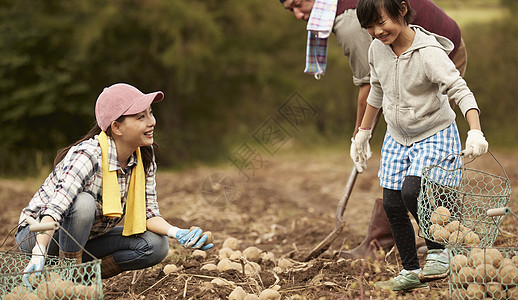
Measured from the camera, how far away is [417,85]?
2.32 metres

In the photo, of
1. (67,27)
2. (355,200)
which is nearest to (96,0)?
(67,27)

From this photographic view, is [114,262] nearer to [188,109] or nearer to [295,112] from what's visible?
[295,112]

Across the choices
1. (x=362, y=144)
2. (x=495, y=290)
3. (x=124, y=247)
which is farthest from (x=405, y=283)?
(x=124, y=247)

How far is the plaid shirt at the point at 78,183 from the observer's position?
86.0 inches

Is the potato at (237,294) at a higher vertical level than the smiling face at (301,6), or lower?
lower

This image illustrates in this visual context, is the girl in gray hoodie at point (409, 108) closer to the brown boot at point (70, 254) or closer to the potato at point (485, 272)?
the potato at point (485, 272)

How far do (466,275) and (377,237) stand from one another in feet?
4.05

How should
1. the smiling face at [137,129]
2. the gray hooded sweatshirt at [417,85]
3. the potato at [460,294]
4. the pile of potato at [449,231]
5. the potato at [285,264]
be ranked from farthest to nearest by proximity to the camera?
the potato at [285,264] < the smiling face at [137,129] < the gray hooded sweatshirt at [417,85] < the pile of potato at [449,231] < the potato at [460,294]

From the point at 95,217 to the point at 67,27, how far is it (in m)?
7.54

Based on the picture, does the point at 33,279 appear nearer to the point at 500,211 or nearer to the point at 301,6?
the point at 500,211

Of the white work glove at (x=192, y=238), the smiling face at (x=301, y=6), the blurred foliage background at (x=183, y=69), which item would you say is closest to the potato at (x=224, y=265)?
the white work glove at (x=192, y=238)

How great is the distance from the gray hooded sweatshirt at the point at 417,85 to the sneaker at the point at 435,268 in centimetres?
49

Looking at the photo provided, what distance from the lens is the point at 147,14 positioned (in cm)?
898

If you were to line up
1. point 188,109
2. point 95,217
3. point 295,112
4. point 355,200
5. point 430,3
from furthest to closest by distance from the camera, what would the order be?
point 188,109, point 295,112, point 355,200, point 430,3, point 95,217
